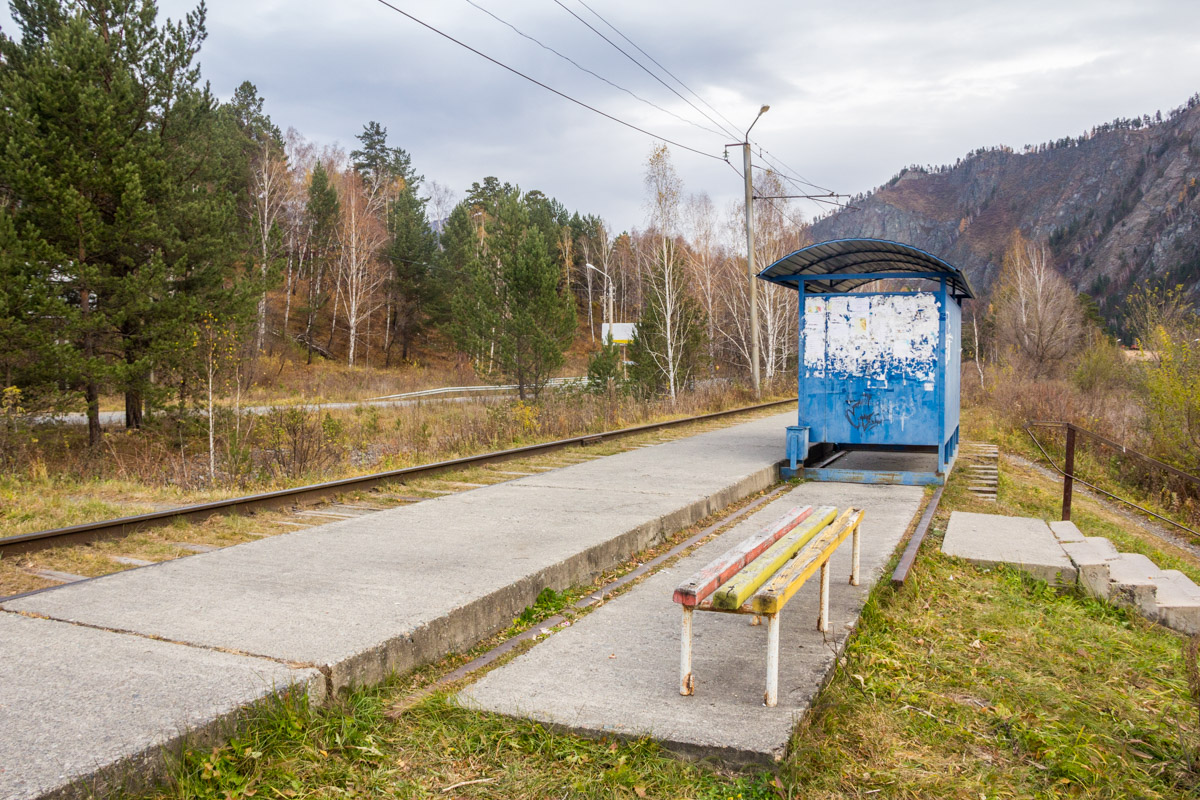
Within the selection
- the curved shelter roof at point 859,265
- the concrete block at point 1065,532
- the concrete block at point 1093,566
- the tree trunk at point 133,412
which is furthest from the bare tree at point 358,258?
the concrete block at point 1093,566

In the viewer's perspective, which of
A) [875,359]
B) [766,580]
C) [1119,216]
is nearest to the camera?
[766,580]

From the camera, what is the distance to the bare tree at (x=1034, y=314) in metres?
47.9

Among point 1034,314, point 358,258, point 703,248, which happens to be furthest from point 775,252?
point 358,258

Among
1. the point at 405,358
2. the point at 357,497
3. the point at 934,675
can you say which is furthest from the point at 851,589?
the point at 405,358

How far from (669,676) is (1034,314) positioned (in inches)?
2156

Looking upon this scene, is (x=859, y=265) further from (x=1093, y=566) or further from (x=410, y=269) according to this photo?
(x=410, y=269)

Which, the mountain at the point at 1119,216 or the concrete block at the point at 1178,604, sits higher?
the mountain at the point at 1119,216

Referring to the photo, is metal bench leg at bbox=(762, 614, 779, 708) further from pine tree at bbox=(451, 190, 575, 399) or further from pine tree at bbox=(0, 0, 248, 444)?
pine tree at bbox=(451, 190, 575, 399)

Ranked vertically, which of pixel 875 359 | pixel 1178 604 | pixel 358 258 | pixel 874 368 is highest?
pixel 358 258

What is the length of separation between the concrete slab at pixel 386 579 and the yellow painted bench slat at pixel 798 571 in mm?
1644

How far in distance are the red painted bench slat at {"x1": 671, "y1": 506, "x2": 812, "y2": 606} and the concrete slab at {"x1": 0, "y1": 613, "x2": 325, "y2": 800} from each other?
1.53 metres

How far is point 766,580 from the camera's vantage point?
12.6 ft

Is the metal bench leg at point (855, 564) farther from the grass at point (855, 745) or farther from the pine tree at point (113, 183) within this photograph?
the pine tree at point (113, 183)

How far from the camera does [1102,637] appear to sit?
490 centimetres
